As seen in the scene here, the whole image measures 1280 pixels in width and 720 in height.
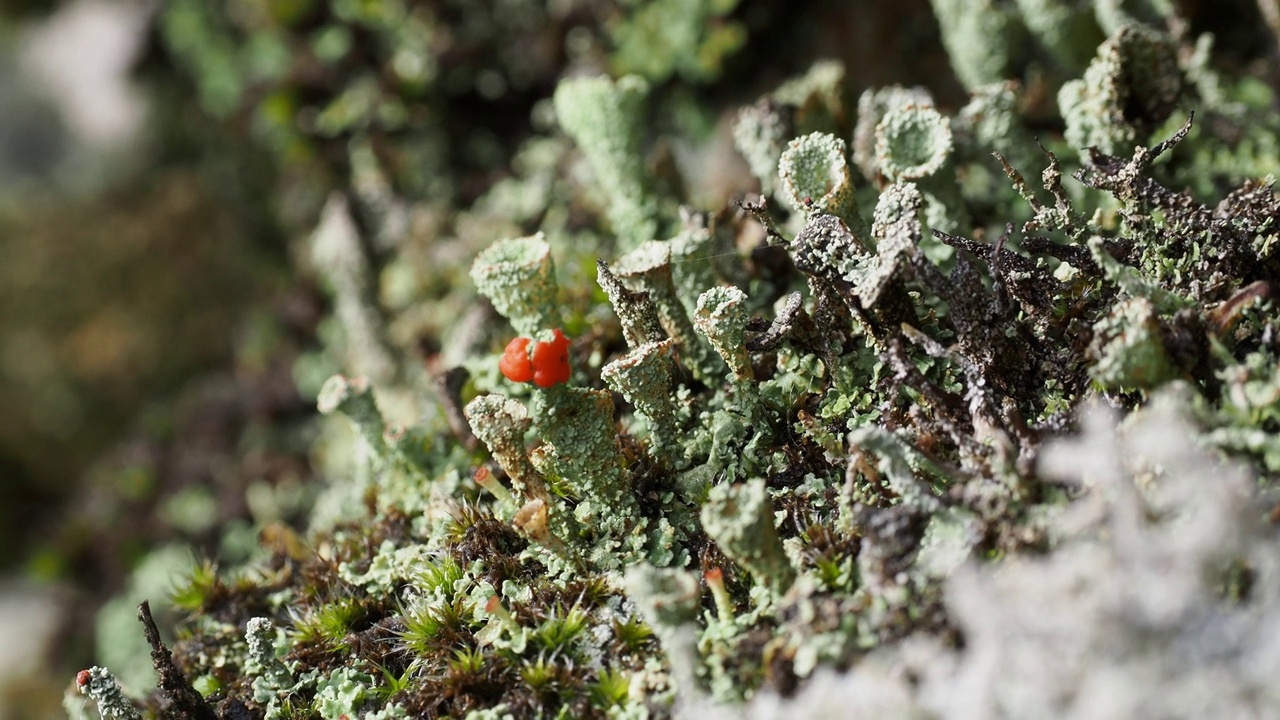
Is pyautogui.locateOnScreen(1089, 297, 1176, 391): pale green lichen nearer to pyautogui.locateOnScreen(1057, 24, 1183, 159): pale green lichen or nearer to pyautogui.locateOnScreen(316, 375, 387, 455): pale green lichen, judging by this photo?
pyautogui.locateOnScreen(1057, 24, 1183, 159): pale green lichen

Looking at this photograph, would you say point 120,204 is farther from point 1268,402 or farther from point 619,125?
point 1268,402

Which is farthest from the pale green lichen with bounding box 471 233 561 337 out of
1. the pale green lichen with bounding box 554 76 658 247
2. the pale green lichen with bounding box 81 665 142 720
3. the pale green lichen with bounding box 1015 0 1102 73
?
the pale green lichen with bounding box 1015 0 1102 73

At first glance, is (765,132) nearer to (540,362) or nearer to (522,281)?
(522,281)

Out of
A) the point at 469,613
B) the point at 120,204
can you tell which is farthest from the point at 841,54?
the point at 120,204

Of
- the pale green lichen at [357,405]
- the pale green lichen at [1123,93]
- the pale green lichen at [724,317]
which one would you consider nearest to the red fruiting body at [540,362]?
the pale green lichen at [724,317]

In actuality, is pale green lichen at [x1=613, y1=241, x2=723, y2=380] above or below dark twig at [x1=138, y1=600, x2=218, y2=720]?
above

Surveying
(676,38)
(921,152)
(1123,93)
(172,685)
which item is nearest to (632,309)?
(921,152)
